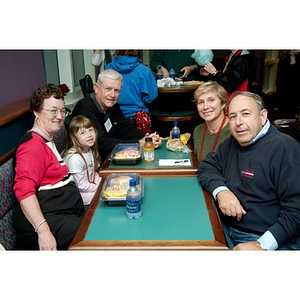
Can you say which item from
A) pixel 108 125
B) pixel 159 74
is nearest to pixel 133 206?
pixel 108 125

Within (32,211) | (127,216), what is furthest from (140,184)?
(32,211)

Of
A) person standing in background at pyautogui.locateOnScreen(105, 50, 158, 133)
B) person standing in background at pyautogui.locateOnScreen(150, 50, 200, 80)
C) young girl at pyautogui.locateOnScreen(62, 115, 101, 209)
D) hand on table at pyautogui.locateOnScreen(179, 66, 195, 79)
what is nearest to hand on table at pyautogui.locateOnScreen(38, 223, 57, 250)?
young girl at pyautogui.locateOnScreen(62, 115, 101, 209)

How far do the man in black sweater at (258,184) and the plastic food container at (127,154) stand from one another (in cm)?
53

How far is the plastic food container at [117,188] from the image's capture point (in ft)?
5.08

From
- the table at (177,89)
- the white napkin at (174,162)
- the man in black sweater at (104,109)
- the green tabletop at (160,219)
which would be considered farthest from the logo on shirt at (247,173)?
the table at (177,89)

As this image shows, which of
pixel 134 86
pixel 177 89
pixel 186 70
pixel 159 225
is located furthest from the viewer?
pixel 186 70

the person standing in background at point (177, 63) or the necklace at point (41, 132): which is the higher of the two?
the person standing in background at point (177, 63)

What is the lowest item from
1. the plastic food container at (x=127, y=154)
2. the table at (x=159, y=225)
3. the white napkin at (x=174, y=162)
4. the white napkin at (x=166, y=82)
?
the table at (x=159, y=225)

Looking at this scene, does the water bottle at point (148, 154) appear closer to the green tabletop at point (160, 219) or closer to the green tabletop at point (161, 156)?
the green tabletop at point (161, 156)

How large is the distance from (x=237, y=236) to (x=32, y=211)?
3.52ft

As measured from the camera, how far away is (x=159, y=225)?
1387 mm

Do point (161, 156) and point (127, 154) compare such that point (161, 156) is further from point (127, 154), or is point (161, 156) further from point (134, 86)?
point (134, 86)

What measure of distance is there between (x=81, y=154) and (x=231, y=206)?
43.4 inches

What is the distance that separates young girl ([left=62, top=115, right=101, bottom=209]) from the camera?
2191 millimetres
